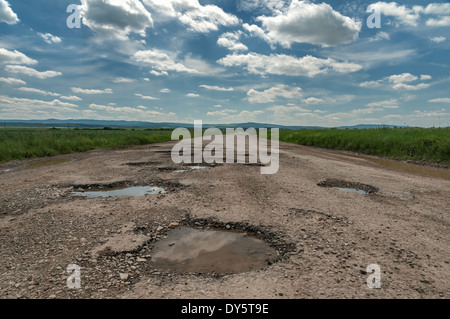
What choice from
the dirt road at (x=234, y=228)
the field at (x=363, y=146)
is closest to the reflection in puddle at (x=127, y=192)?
the dirt road at (x=234, y=228)

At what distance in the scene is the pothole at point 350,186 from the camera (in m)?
6.10

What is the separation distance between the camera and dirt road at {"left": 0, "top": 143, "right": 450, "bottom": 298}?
2.40 m

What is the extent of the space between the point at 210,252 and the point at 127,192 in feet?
10.8

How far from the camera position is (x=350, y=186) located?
656 centimetres

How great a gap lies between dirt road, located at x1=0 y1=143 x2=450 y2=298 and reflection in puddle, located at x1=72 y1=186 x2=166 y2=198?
0.97ft

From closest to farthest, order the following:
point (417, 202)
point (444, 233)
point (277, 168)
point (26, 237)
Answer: point (26, 237) → point (444, 233) → point (417, 202) → point (277, 168)

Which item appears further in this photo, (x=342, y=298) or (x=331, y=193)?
(x=331, y=193)

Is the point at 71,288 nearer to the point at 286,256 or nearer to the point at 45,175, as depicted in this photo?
the point at 286,256

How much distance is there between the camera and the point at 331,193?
5750 mm

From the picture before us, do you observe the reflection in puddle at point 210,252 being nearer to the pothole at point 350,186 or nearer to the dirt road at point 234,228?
the dirt road at point 234,228

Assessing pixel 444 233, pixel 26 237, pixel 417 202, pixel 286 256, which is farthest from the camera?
pixel 417 202

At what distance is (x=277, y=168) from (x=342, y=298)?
6.59m

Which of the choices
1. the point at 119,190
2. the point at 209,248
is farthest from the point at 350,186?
the point at 119,190
